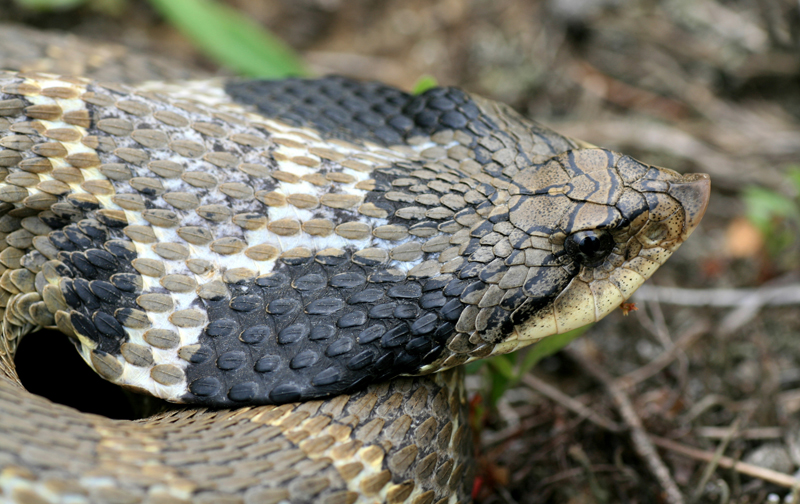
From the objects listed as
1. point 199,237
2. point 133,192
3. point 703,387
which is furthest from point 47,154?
point 703,387

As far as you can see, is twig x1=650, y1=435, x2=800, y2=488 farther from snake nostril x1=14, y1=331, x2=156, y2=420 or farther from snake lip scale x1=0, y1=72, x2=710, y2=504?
snake nostril x1=14, y1=331, x2=156, y2=420

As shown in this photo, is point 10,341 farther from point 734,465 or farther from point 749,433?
point 749,433

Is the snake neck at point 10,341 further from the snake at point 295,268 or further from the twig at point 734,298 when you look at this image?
the twig at point 734,298

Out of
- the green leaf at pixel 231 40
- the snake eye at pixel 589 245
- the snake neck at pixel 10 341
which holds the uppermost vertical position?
the snake eye at pixel 589 245

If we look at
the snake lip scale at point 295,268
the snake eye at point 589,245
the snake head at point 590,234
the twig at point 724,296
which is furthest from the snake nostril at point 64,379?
the twig at point 724,296

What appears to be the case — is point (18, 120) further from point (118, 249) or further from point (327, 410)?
point (327, 410)

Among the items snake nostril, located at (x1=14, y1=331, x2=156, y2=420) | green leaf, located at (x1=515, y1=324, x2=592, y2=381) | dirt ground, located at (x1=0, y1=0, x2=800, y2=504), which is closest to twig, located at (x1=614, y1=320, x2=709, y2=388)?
dirt ground, located at (x1=0, y1=0, x2=800, y2=504)

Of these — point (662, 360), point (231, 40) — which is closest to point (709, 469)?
point (662, 360)
